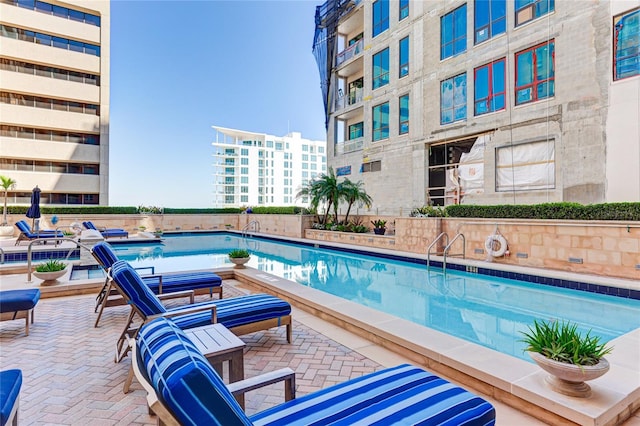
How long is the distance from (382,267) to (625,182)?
6.87 m

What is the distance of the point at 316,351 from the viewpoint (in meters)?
3.54

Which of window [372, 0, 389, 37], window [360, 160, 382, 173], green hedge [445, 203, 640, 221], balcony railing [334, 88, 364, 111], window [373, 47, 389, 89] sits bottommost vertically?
green hedge [445, 203, 640, 221]

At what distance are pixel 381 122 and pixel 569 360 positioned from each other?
53.2ft

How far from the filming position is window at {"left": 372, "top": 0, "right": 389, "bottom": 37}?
1727 cm

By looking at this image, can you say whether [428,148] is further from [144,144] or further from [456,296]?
[144,144]

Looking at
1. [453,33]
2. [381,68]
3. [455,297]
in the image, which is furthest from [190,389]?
[381,68]

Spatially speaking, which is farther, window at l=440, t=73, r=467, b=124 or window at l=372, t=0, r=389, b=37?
window at l=372, t=0, r=389, b=37

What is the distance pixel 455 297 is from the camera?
6.43 meters

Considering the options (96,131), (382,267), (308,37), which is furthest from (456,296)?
(96,131)

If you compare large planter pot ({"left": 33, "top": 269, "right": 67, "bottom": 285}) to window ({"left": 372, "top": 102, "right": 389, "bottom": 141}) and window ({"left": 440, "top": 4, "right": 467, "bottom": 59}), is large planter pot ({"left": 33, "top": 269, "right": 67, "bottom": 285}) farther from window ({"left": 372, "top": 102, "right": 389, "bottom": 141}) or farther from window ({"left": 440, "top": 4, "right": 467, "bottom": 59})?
window ({"left": 440, "top": 4, "right": 467, "bottom": 59})

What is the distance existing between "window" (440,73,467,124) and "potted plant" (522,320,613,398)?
1258 centimetres

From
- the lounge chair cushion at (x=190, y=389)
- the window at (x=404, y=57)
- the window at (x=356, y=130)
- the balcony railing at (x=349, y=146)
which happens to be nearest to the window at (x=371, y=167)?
the balcony railing at (x=349, y=146)


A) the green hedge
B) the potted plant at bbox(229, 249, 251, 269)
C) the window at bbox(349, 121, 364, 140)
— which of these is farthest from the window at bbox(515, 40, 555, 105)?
the potted plant at bbox(229, 249, 251, 269)

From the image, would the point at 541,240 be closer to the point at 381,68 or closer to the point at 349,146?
the point at 381,68
